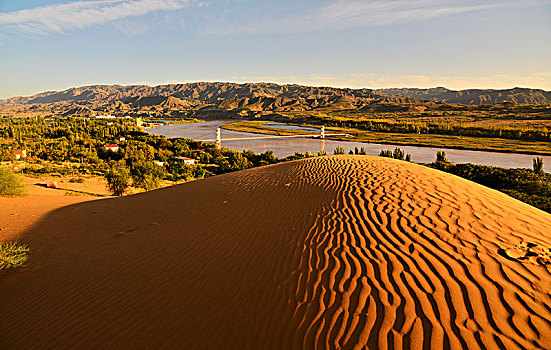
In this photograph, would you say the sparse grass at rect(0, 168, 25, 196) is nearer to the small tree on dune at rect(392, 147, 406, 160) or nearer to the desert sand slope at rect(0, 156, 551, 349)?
the desert sand slope at rect(0, 156, 551, 349)

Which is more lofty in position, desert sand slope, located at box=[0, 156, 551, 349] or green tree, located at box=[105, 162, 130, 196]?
desert sand slope, located at box=[0, 156, 551, 349]

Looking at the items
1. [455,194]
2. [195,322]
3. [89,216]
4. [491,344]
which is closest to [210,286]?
[195,322]

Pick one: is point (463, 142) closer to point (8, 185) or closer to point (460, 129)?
point (460, 129)

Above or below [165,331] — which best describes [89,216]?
below

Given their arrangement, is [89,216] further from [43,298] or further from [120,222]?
[43,298]

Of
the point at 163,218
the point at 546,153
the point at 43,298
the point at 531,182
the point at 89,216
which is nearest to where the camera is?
the point at 43,298

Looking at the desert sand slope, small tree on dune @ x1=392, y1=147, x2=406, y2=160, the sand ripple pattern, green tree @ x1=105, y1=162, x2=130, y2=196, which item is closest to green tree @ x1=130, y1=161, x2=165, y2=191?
green tree @ x1=105, y1=162, x2=130, y2=196

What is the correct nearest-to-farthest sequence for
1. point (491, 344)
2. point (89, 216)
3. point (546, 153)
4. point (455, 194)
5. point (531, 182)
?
1. point (491, 344)
2. point (455, 194)
3. point (89, 216)
4. point (531, 182)
5. point (546, 153)
